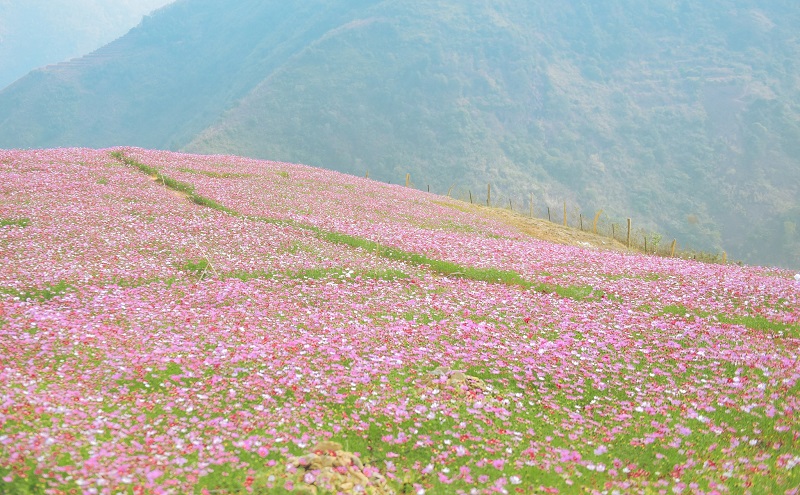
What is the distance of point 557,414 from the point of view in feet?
36.8

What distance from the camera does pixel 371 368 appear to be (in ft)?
40.4

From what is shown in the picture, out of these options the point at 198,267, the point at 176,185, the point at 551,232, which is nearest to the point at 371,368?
the point at 198,267

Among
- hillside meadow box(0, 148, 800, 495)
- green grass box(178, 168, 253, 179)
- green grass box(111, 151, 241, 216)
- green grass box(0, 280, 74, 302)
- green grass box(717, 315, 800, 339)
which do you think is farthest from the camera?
green grass box(178, 168, 253, 179)

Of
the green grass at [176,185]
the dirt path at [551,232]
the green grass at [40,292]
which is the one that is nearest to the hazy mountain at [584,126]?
the dirt path at [551,232]

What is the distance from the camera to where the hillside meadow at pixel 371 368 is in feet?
27.7

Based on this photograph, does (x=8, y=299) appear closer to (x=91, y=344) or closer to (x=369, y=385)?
(x=91, y=344)

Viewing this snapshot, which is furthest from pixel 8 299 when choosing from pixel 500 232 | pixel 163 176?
pixel 500 232

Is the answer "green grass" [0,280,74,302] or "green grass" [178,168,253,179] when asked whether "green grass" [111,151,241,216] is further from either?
"green grass" [0,280,74,302]

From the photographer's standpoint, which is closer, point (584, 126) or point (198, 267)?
point (198, 267)

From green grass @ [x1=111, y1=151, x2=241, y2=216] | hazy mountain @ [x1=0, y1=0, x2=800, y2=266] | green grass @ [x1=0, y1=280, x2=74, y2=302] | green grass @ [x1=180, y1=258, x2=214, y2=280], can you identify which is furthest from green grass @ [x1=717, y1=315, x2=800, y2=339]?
hazy mountain @ [x1=0, y1=0, x2=800, y2=266]

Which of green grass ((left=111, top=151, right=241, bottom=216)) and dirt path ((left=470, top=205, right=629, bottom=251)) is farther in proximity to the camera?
dirt path ((left=470, top=205, right=629, bottom=251))

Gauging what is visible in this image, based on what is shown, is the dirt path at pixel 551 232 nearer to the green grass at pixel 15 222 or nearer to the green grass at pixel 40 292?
the green grass at pixel 15 222

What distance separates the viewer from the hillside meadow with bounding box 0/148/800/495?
332 inches

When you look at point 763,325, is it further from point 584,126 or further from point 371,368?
point 584,126
